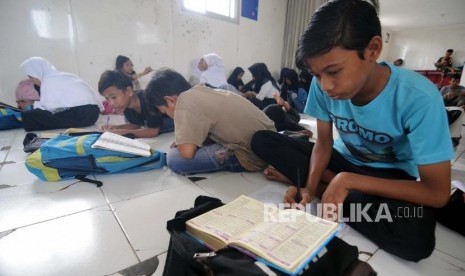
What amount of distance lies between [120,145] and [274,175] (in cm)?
83

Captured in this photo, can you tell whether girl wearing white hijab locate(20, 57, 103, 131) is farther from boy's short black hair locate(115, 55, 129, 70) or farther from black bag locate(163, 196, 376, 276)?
black bag locate(163, 196, 376, 276)

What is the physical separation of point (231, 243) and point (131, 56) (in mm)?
3527

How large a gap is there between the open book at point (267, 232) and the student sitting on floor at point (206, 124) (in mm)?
584

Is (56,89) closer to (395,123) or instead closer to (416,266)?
(395,123)

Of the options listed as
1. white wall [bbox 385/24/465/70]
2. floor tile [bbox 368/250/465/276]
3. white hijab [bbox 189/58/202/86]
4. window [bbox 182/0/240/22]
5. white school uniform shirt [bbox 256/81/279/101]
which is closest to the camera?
floor tile [bbox 368/250/465/276]

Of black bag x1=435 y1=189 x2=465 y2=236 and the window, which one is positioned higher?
the window

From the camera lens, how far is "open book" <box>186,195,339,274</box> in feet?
1.50

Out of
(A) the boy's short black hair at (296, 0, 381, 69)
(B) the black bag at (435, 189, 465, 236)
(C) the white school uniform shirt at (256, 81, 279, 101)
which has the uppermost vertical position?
(A) the boy's short black hair at (296, 0, 381, 69)

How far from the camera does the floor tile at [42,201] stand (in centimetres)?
89

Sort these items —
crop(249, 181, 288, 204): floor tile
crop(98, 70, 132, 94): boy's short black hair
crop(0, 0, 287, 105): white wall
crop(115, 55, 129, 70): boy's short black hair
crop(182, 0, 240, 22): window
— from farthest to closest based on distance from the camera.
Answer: crop(182, 0, 240, 22): window → crop(115, 55, 129, 70): boy's short black hair → crop(0, 0, 287, 105): white wall → crop(98, 70, 132, 94): boy's short black hair → crop(249, 181, 288, 204): floor tile

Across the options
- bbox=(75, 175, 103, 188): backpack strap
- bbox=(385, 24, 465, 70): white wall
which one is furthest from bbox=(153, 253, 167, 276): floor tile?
bbox=(385, 24, 465, 70): white wall

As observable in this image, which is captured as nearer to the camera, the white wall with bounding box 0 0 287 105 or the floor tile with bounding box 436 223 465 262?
the floor tile with bounding box 436 223 465 262

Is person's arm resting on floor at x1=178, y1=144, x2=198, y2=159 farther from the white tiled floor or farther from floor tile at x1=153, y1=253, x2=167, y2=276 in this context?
floor tile at x1=153, y1=253, x2=167, y2=276

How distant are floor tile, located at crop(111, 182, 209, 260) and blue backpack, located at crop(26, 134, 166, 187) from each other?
0.98 feet
